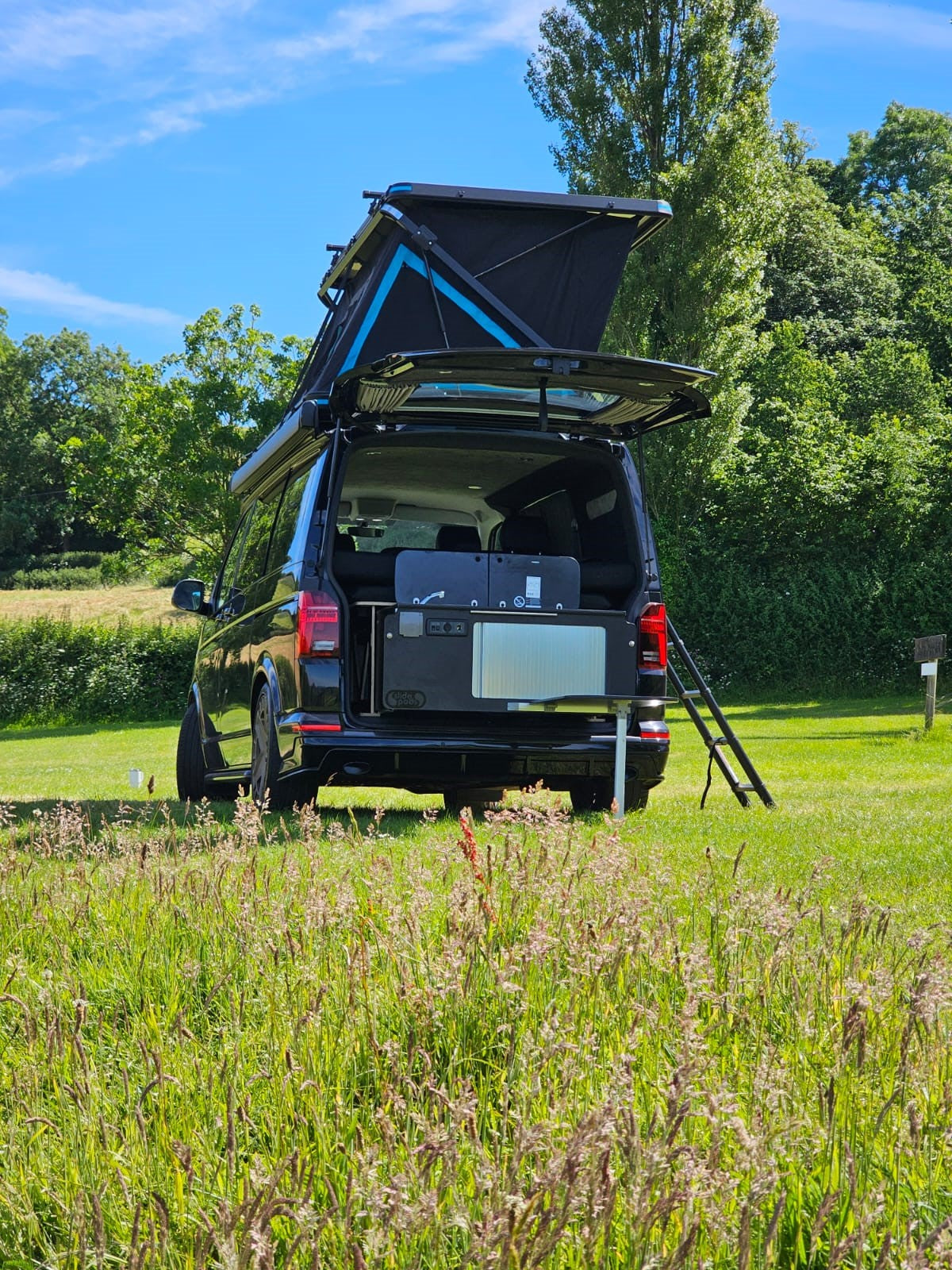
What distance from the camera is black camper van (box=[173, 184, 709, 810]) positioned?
7.47 m

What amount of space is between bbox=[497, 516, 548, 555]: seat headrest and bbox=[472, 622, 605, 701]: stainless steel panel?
1343 millimetres

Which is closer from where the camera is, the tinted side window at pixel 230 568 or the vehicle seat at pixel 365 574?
the vehicle seat at pixel 365 574

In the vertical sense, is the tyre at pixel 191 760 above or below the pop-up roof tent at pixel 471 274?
below

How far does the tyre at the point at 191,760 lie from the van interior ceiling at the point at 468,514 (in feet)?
9.24

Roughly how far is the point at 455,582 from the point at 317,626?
840 mm

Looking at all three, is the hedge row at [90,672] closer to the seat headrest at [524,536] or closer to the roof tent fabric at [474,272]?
the roof tent fabric at [474,272]

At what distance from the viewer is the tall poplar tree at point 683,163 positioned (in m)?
31.3

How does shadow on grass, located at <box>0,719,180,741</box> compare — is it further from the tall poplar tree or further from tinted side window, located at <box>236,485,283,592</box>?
tinted side window, located at <box>236,485,283,592</box>

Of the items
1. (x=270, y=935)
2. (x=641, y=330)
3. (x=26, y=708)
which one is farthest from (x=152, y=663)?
(x=270, y=935)

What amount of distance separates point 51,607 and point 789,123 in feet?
117

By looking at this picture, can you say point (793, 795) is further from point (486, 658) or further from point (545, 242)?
point (545, 242)

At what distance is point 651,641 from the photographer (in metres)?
8.12

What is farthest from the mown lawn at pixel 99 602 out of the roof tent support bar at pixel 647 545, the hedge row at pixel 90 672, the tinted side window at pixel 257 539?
the roof tent support bar at pixel 647 545

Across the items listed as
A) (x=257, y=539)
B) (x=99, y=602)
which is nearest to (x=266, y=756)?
(x=257, y=539)
